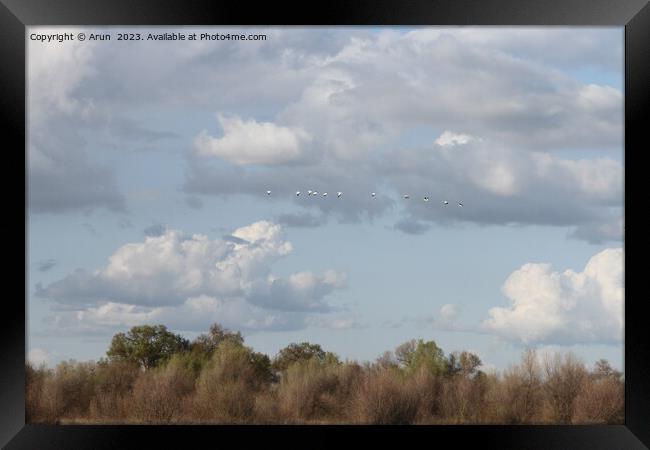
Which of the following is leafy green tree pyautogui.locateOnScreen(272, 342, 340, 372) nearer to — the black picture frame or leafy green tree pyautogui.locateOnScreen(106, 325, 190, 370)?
leafy green tree pyautogui.locateOnScreen(106, 325, 190, 370)

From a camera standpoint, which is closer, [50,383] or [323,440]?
[323,440]

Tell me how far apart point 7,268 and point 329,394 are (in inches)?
120

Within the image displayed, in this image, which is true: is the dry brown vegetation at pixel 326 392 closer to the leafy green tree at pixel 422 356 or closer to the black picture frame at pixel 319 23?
the leafy green tree at pixel 422 356

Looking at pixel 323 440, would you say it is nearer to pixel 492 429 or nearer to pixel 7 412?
pixel 492 429

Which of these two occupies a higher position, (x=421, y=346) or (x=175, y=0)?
(x=175, y=0)

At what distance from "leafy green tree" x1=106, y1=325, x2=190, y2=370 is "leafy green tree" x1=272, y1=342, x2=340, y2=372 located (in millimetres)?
836

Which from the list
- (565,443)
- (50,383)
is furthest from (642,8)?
(50,383)

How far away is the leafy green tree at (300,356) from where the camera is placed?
6828 mm

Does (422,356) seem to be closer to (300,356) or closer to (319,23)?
(300,356)

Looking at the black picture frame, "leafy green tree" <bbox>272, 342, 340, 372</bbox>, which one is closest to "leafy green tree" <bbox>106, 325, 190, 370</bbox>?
"leafy green tree" <bbox>272, 342, 340, 372</bbox>

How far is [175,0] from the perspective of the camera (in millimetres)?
4785

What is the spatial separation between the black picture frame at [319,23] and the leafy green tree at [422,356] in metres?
1.71

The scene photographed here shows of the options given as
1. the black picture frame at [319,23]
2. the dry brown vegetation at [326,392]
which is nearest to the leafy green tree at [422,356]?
the dry brown vegetation at [326,392]

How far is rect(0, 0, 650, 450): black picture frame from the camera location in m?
4.79
